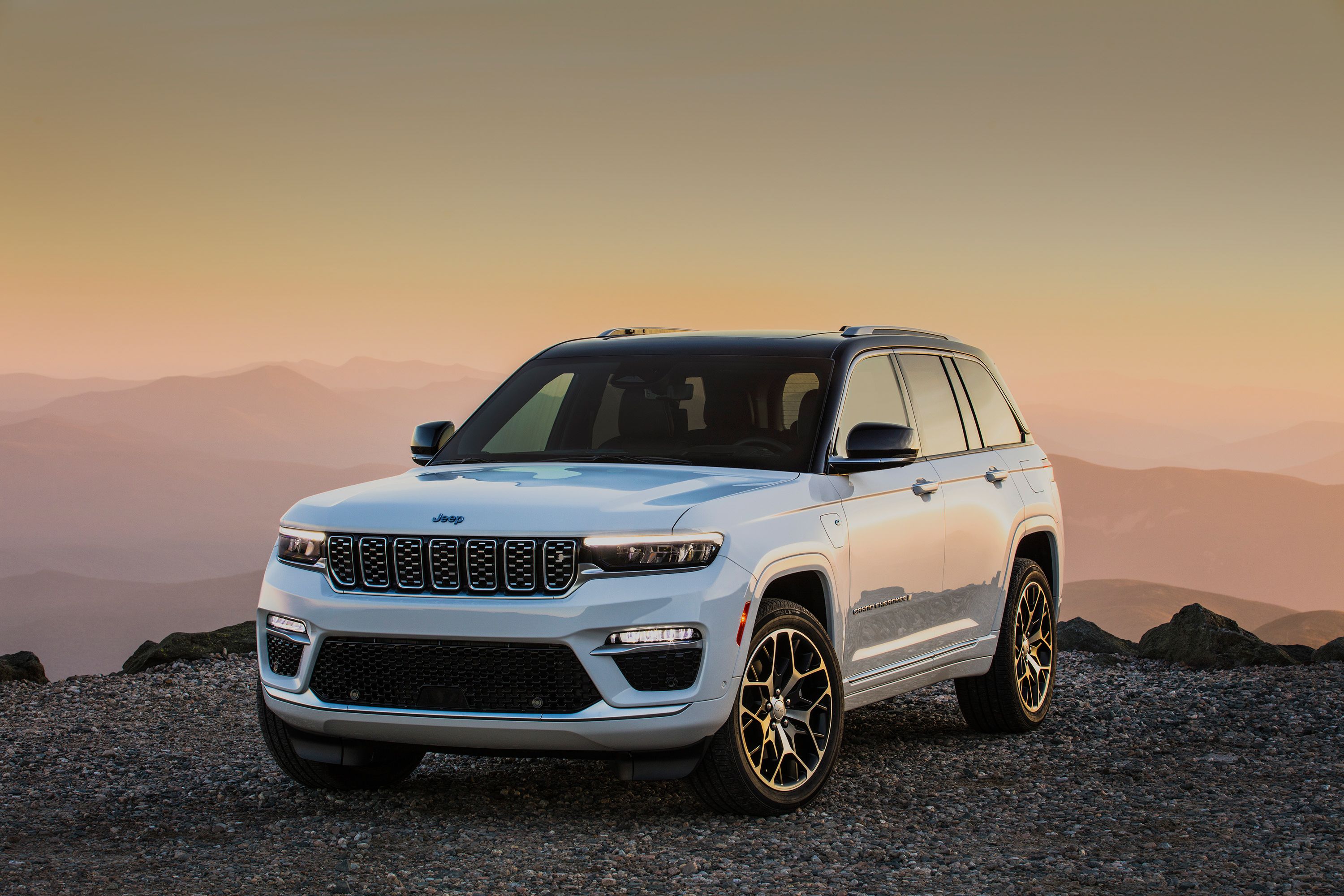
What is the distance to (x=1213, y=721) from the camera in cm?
952

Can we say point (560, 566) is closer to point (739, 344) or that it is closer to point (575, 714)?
point (575, 714)

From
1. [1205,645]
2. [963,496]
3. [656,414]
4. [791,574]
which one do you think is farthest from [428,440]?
[1205,645]

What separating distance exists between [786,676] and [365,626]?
68.5 inches

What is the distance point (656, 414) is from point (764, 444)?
2.05 ft

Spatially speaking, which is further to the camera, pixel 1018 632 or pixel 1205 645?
pixel 1205 645

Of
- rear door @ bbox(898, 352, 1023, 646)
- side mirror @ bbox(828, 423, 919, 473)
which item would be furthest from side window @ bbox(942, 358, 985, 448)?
side mirror @ bbox(828, 423, 919, 473)

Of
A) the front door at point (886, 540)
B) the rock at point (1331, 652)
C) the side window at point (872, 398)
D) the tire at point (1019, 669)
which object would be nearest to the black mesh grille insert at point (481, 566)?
the front door at point (886, 540)

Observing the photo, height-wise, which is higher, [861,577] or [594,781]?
[861,577]

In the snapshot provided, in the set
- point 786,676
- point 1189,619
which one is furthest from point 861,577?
point 1189,619

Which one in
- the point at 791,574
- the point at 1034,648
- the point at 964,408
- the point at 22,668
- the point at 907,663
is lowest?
the point at 22,668

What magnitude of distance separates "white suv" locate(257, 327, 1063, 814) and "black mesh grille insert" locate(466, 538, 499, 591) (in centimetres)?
1

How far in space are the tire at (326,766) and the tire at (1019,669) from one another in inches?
129

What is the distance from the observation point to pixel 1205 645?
1234 centimetres

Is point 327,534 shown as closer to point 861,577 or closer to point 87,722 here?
point 861,577
